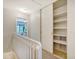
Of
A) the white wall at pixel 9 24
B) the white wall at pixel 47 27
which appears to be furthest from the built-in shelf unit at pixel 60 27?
the white wall at pixel 9 24

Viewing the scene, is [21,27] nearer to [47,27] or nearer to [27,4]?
[27,4]

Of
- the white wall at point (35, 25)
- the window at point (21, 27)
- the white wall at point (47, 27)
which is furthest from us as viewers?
the white wall at point (47, 27)

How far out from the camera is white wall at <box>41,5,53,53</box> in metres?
1.27

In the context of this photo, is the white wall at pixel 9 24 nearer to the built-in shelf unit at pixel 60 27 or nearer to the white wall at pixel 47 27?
the white wall at pixel 47 27

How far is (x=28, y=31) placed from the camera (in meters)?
1.11

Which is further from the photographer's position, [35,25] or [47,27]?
[47,27]

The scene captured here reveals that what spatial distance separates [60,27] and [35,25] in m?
0.46

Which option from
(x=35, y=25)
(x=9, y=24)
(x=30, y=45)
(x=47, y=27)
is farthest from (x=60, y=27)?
(x=9, y=24)

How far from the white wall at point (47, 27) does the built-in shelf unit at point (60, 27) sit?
0.07m

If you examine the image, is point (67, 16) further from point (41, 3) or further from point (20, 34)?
point (20, 34)

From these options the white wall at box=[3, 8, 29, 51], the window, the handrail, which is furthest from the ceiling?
the handrail

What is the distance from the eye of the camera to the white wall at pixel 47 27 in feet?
4.15

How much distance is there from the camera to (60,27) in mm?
1409

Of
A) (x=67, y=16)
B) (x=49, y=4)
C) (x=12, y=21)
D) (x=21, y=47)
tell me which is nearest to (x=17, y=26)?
(x=12, y=21)
